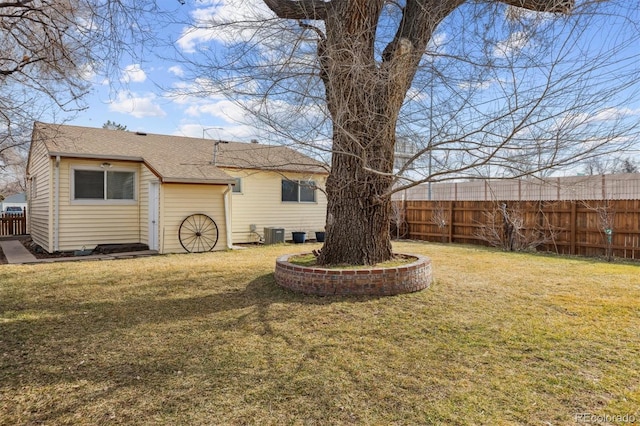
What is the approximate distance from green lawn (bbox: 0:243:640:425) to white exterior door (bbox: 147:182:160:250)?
418 cm

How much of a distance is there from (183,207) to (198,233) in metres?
0.82

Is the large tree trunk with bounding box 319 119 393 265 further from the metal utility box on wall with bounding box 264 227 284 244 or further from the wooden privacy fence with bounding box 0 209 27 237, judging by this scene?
the wooden privacy fence with bounding box 0 209 27 237

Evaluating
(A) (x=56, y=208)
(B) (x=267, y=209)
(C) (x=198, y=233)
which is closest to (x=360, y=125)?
(C) (x=198, y=233)

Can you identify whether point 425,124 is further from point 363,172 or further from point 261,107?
point 261,107

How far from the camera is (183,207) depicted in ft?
35.2

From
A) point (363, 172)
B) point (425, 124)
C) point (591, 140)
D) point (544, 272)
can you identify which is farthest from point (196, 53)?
point (544, 272)

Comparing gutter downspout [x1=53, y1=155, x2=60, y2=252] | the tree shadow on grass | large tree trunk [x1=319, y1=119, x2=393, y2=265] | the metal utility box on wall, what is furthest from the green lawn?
the metal utility box on wall

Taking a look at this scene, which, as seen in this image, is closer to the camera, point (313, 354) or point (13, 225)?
point (313, 354)

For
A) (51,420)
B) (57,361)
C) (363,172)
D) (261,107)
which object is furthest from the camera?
(363,172)

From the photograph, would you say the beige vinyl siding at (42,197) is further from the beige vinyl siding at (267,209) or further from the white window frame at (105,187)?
the beige vinyl siding at (267,209)

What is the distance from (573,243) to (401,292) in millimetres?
8004

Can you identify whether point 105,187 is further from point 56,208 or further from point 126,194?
point 56,208

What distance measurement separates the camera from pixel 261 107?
5090mm

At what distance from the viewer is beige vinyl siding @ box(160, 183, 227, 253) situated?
34.3ft
